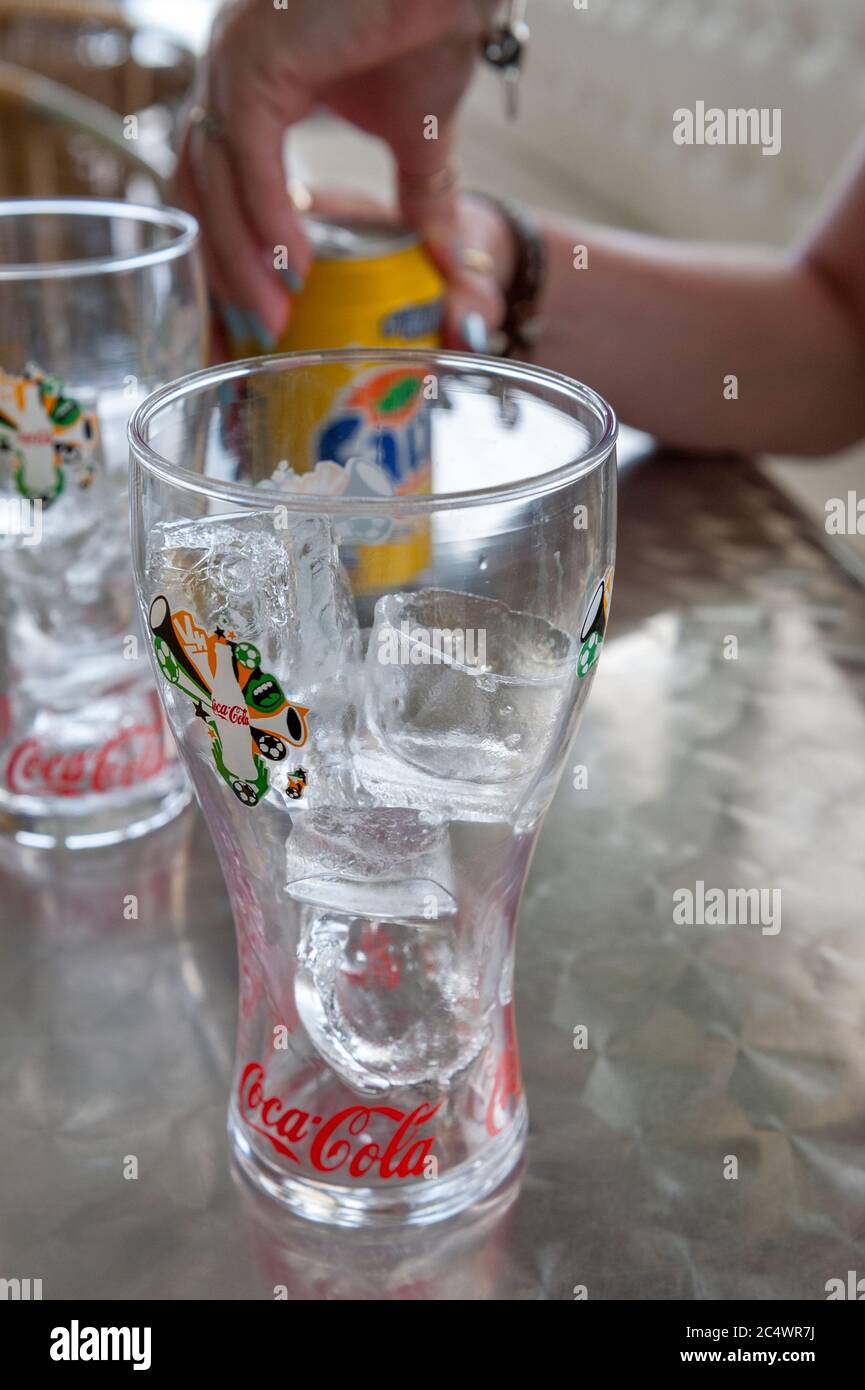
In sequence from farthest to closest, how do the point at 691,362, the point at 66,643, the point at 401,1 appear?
the point at 691,362
the point at 401,1
the point at 66,643

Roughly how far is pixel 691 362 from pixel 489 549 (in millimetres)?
681

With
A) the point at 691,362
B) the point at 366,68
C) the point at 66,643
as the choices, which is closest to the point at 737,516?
the point at 691,362

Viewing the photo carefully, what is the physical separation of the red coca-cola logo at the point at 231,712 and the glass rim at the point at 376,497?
0.18 feet

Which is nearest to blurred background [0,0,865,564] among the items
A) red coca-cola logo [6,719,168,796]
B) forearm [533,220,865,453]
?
forearm [533,220,865,453]

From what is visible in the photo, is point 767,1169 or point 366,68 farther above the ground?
point 366,68

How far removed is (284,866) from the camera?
400mm

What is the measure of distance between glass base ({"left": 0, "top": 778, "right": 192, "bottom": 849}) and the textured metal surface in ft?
0.03

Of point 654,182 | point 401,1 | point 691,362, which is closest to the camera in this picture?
point 401,1

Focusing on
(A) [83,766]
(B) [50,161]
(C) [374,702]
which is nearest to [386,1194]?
(C) [374,702]

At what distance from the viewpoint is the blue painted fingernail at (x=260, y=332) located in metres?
0.66

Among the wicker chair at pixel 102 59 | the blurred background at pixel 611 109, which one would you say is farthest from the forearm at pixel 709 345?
the wicker chair at pixel 102 59

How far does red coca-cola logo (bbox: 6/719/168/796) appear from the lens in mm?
599

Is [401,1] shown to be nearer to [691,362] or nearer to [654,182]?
[691,362]

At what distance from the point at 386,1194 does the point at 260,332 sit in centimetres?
40
